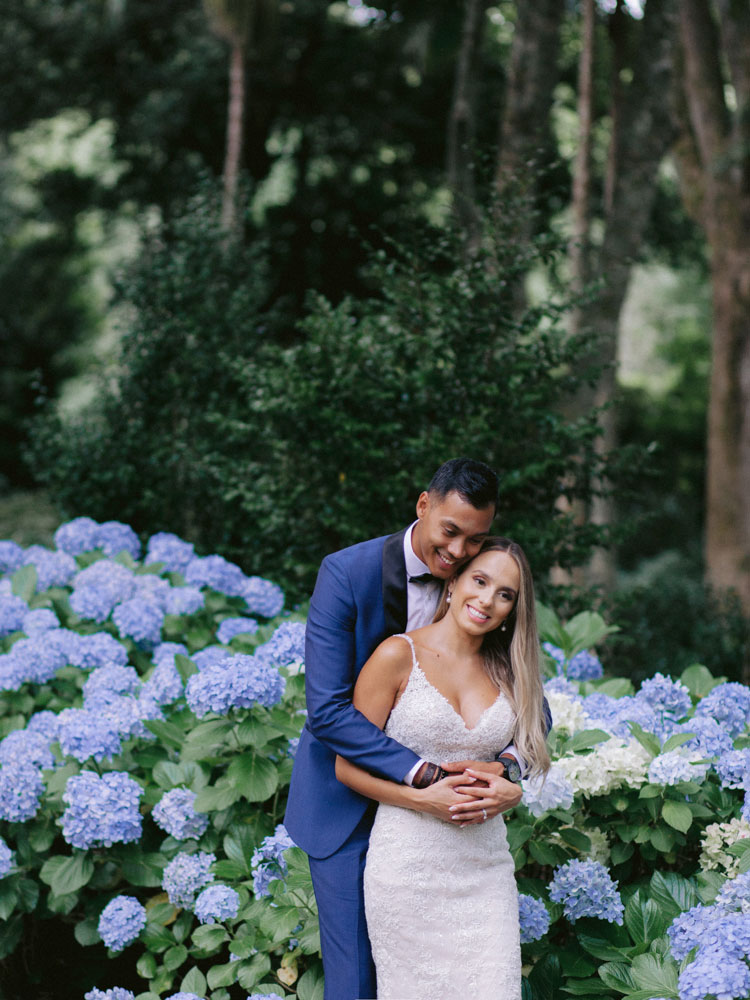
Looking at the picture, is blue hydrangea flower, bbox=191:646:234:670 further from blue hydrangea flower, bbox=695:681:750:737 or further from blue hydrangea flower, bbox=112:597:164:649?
blue hydrangea flower, bbox=695:681:750:737

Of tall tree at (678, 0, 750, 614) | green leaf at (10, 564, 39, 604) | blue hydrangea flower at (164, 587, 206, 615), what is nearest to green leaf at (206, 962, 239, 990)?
blue hydrangea flower at (164, 587, 206, 615)

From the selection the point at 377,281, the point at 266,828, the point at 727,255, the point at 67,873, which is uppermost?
the point at 727,255

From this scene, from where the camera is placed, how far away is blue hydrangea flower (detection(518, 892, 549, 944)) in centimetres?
262

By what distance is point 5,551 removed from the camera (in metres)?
5.08

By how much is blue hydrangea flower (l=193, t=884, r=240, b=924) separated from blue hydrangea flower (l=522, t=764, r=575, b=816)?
3.04 ft

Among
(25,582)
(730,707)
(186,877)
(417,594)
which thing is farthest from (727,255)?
(186,877)

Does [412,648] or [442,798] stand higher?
[412,648]

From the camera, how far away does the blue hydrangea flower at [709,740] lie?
2.96 meters

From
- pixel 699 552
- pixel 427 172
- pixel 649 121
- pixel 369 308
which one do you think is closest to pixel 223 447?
pixel 369 308

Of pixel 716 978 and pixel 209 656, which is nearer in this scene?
pixel 716 978

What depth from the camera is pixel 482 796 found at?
222 centimetres

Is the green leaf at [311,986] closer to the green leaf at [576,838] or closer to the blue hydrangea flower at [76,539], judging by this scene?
the green leaf at [576,838]

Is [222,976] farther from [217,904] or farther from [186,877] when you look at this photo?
[186,877]

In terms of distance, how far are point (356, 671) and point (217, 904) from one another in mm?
947
